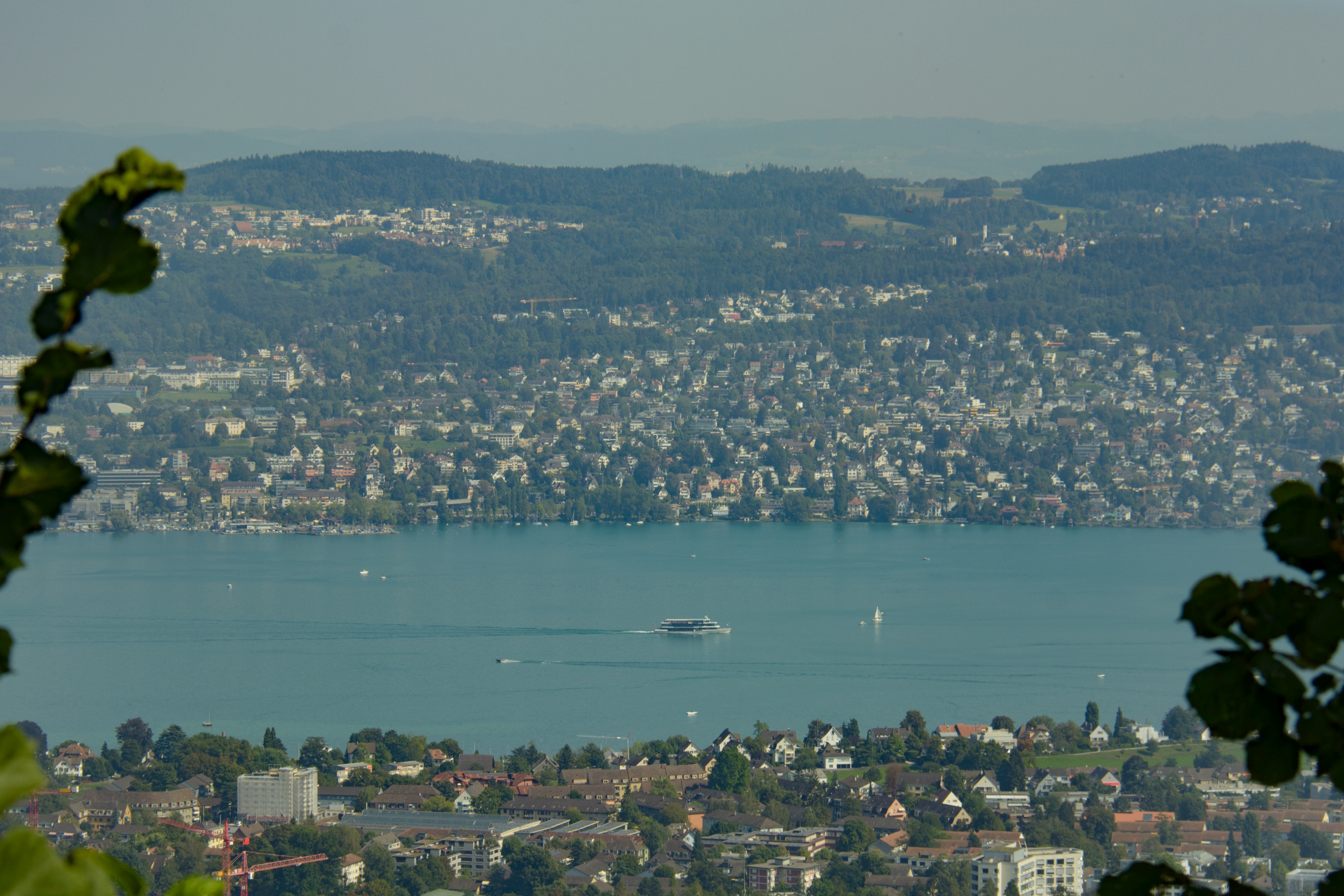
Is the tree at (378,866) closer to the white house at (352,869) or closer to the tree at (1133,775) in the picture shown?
the white house at (352,869)

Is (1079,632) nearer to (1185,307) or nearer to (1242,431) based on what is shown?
(1242,431)

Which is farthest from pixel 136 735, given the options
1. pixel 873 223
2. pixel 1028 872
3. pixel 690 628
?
pixel 873 223

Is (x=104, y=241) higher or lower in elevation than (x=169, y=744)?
higher

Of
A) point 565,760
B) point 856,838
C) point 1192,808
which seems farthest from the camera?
point 565,760

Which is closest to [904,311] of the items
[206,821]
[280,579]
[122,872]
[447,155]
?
[447,155]

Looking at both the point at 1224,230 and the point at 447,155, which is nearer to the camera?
the point at 1224,230

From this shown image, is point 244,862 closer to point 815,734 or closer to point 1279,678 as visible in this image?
point 815,734

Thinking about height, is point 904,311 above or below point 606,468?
above
